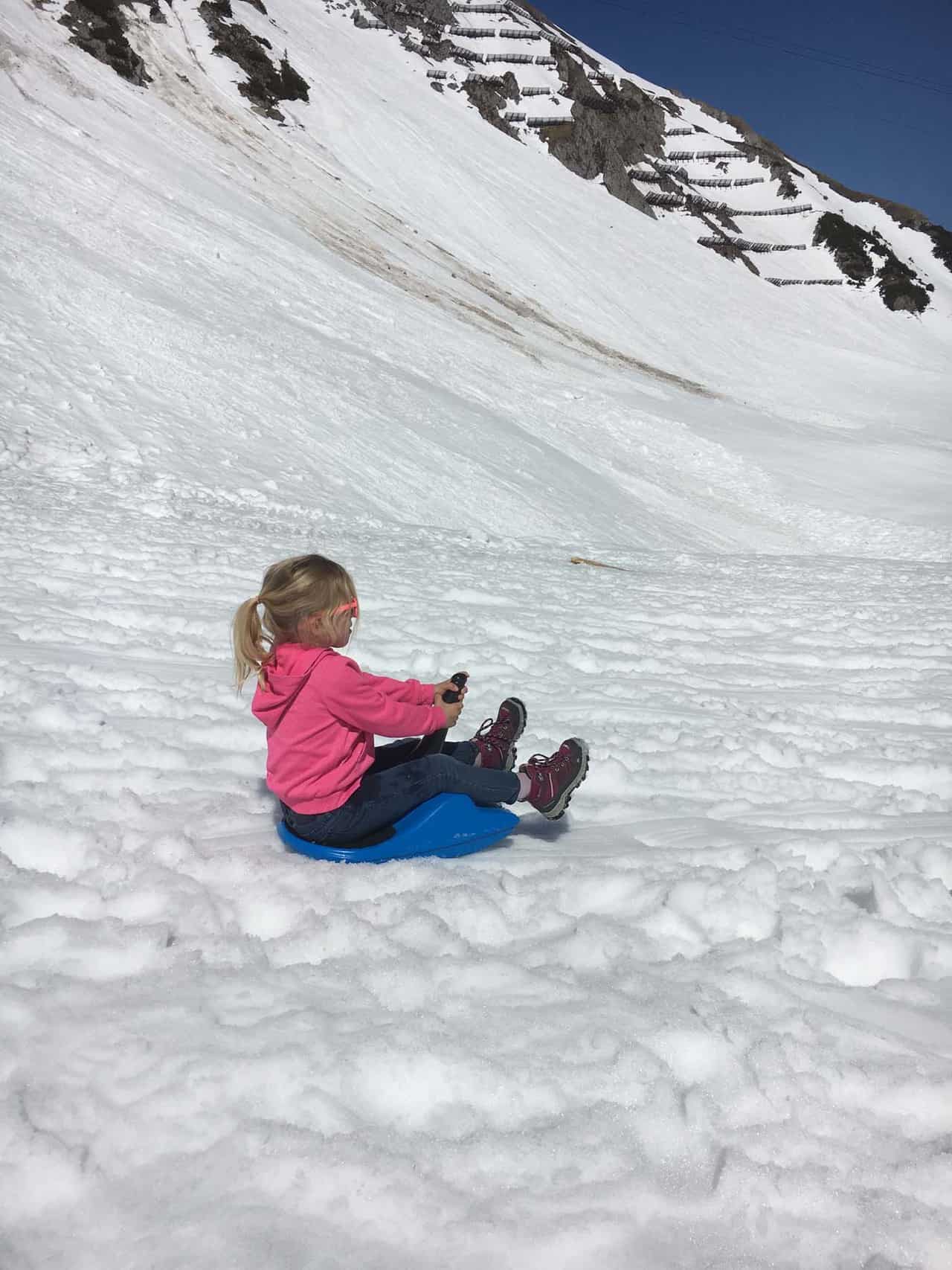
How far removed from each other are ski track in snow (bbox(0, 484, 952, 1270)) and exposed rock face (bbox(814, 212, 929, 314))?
6413 cm

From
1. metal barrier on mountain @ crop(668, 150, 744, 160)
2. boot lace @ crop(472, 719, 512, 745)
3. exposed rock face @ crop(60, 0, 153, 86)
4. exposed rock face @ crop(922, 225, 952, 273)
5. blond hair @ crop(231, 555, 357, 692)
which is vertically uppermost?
exposed rock face @ crop(922, 225, 952, 273)

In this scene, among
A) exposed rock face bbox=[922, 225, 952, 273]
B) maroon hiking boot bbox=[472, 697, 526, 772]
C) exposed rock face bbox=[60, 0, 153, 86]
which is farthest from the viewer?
exposed rock face bbox=[922, 225, 952, 273]

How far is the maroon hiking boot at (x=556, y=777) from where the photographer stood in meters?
3.54

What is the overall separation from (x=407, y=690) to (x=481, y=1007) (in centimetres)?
120

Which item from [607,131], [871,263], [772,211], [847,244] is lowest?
[607,131]

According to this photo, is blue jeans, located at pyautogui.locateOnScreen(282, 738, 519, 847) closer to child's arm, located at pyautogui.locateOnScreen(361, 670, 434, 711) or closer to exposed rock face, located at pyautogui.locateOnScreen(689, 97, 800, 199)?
child's arm, located at pyautogui.locateOnScreen(361, 670, 434, 711)

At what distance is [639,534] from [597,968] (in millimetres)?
13567

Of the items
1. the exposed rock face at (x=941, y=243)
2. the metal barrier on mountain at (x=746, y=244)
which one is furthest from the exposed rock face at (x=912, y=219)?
the metal barrier on mountain at (x=746, y=244)

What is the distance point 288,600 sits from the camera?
9.54 feet

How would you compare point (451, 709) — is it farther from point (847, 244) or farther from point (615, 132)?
point (847, 244)

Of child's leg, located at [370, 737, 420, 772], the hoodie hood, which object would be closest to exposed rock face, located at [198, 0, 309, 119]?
child's leg, located at [370, 737, 420, 772]

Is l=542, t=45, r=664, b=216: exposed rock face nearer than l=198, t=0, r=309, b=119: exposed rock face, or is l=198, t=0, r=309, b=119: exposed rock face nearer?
l=198, t=0, r=309, b=119: exposed rock face

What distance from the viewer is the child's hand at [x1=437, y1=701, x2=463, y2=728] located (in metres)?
3.23

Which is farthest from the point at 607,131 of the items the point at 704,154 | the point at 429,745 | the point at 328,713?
the point at 328,713
